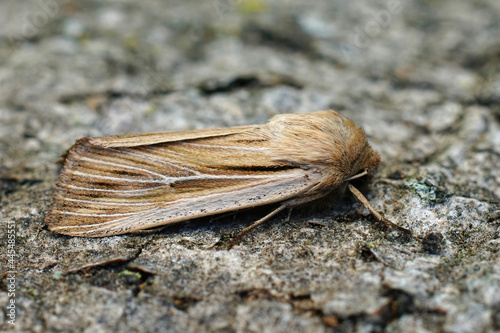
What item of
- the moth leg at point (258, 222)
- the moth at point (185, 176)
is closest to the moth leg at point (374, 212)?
the moth at point (185, 176)

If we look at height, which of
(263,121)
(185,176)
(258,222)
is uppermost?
(263,121)

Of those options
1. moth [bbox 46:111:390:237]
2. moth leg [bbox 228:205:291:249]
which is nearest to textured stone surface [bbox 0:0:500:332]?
moth leg [bbox 228:205:291:249]

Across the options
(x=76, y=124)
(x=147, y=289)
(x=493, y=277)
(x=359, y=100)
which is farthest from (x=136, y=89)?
(x=493, y=277)

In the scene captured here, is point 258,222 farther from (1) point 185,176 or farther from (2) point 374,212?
(2) point 374,212

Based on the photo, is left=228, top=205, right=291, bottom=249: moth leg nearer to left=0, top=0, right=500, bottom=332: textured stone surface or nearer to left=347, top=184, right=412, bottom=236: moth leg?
left=0, top=0, right=500, bottom=332: textured stone surface

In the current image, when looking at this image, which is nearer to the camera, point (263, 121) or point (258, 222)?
point (258, 222)

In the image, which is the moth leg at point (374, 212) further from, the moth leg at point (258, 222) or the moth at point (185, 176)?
the moth leg at point (258, 222)

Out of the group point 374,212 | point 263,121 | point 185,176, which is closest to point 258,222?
point 185,176
